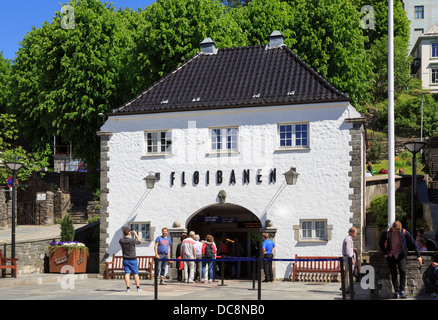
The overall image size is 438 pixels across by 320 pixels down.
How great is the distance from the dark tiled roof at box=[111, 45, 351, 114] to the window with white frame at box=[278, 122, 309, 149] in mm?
860

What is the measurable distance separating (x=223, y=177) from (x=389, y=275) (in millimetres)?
11467

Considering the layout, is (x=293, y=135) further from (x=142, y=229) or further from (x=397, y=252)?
(x=397, y=252)

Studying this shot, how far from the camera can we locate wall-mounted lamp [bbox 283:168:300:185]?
1041 inches

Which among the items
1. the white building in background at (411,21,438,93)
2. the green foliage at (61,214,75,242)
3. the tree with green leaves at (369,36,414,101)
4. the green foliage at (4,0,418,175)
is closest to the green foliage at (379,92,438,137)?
the tree with green leaves at (369,36,414,101)

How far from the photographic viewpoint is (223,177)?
1085 inches

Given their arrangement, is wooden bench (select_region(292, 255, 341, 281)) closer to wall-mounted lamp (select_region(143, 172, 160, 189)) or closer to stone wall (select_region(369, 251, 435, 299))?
wall-mounted lamp (select_region(143, 172, 160, 189))

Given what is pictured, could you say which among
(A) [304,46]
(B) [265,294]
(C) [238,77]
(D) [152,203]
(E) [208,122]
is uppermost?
(A) [304,46]

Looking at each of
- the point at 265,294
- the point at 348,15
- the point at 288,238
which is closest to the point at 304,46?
the point at 348,15
